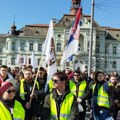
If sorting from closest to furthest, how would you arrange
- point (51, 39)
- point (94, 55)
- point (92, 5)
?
point (51, 39), point (92, 5), point (94, 55)

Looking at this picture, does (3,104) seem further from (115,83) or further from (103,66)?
(103,66)

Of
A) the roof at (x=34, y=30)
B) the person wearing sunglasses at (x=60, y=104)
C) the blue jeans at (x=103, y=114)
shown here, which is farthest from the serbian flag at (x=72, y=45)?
the roof at (x=34, y=30)

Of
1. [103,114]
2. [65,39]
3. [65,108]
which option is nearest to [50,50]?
[103,114]

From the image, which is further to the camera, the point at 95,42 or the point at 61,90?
the point at 95,42

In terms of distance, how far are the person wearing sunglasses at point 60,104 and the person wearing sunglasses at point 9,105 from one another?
52 centimetres

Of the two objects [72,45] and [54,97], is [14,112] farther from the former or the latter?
[72,45]

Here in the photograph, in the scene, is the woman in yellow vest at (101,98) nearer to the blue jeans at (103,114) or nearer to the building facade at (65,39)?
the blue jeans at (103,114)

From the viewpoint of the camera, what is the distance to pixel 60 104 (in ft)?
15.2

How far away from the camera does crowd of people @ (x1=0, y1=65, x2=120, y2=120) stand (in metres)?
4.09

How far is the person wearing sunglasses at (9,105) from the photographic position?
12.5 feet

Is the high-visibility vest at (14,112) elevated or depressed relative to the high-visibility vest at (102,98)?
elevated

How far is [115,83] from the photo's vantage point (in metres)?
8.66

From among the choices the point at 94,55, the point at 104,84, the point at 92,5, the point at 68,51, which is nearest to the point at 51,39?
the point at 104,84

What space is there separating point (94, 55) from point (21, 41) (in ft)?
50.1
